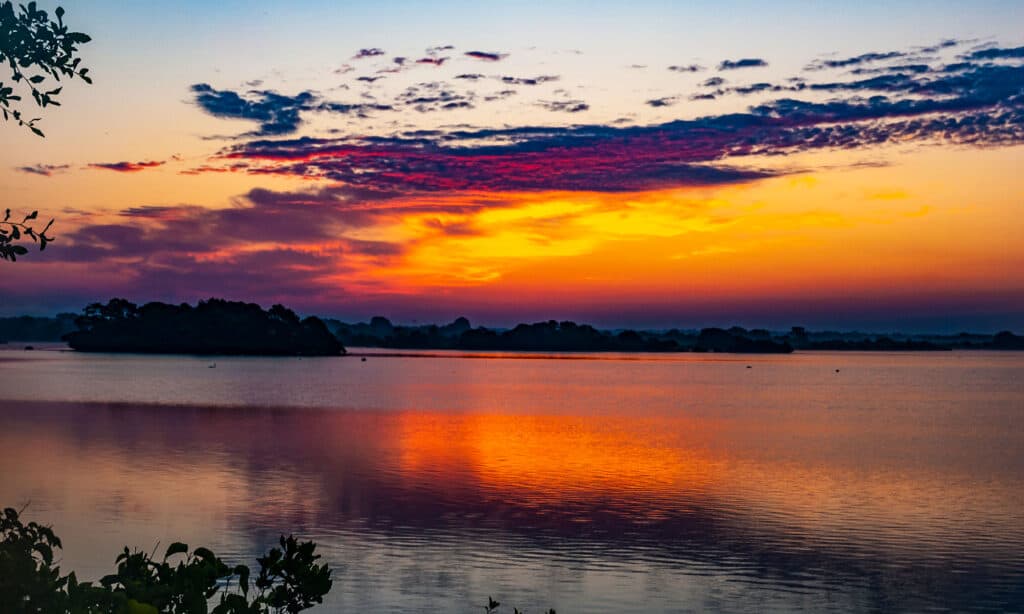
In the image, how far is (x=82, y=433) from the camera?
52875mm

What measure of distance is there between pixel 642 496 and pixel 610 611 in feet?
47.8

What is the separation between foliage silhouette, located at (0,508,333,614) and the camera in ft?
21.4

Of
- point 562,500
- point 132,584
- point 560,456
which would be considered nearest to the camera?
point 132,584

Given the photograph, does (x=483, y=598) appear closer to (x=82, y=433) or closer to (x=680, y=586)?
(x=680, y=586)

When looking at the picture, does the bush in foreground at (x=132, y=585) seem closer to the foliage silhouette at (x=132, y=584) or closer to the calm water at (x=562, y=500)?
the foliage silhouette at (x=132, y=584)

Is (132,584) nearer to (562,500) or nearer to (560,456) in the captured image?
(562,500)

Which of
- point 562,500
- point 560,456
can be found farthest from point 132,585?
point 560,456

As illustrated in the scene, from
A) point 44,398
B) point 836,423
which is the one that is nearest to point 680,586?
point 836,423

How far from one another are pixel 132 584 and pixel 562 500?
25.8 meters

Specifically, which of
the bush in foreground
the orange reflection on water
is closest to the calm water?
the orange reflection on water

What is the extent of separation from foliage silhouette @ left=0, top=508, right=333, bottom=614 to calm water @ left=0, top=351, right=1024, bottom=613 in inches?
452

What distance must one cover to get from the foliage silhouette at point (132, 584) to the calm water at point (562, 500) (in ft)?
37.7

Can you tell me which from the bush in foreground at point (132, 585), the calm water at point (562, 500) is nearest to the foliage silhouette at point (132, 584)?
the bush in foreground at point (132, 585)

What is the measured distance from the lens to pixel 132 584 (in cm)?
702
